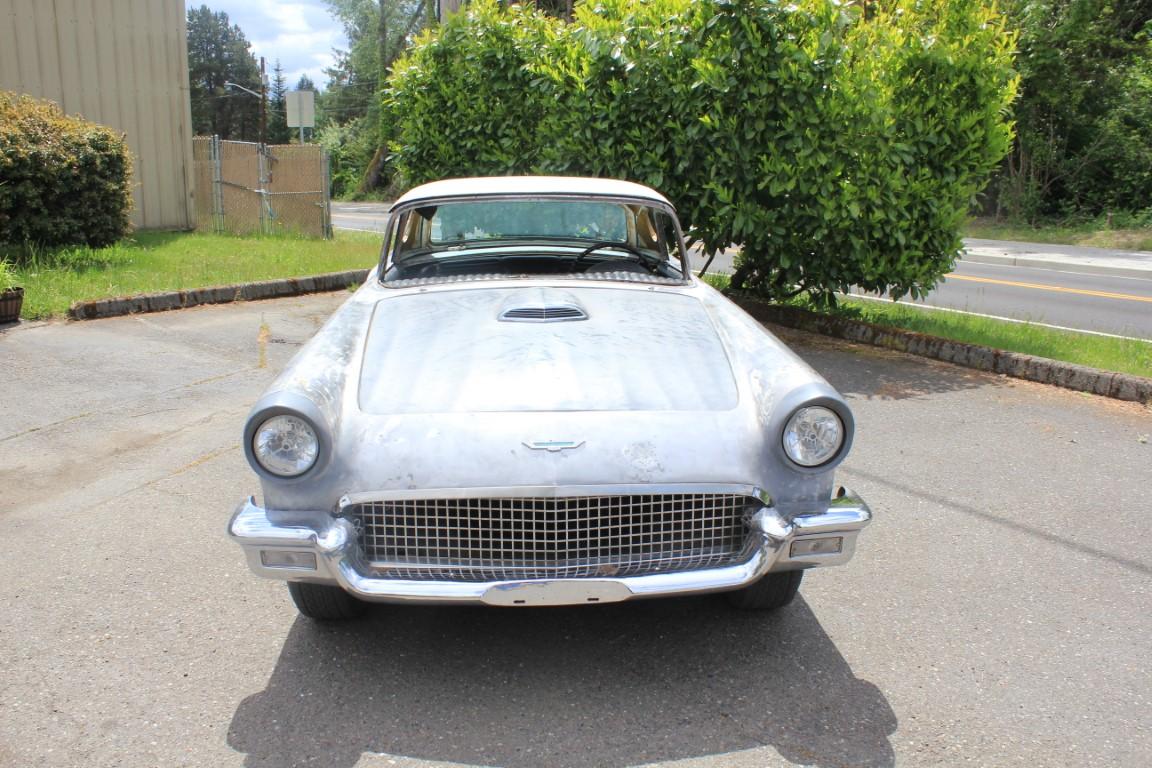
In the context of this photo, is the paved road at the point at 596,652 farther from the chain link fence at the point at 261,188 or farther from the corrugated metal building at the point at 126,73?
the chain link fence at the point at 261,188

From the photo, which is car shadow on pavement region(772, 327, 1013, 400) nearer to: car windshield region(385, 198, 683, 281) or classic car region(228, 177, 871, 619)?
car windshield region(385, 198, 683, 281)

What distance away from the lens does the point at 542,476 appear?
9.35 ft

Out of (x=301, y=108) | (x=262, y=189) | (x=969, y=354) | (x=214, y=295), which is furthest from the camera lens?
(x=301, y=108)

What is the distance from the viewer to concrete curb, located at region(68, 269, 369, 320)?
8.68 metres

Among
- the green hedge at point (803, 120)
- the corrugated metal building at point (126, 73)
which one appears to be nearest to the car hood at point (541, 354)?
the green hedge at point (803, 120)

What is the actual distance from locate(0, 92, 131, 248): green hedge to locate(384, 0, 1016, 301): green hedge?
5.40m

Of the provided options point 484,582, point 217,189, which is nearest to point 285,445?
point 484,582

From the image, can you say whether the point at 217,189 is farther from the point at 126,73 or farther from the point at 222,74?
the point at 222,74

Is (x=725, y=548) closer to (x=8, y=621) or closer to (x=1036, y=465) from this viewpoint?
(x=8, y=621)

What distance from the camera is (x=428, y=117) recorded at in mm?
11367

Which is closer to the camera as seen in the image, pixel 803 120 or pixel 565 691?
pixel 565 691

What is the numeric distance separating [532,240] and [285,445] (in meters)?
2.26

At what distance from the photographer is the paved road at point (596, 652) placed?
2.76m

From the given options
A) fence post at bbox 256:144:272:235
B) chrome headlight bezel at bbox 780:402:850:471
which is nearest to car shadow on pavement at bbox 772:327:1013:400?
chrome headlight bezel at bbox 780:402:850:471
